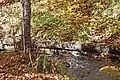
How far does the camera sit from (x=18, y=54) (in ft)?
31.0

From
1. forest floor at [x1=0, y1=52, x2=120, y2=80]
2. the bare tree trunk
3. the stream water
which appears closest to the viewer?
forest floor at [x1=0, y1=52, x2=120, y2=80]

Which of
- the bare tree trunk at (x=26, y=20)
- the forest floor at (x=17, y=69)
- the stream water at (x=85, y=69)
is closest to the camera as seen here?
the forest floor at (x=17, y=69)

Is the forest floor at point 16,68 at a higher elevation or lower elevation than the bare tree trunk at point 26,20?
lower

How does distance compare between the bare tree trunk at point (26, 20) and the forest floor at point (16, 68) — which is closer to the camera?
the forest floor at point (16, 68)

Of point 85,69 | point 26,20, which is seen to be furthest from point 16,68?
point 85,69

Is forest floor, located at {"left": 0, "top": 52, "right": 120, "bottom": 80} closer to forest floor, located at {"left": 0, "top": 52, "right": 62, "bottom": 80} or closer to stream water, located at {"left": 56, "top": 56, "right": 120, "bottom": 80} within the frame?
forest floor, located at {"left": 0, "top": 52, "right": 62, "bottom": 80}

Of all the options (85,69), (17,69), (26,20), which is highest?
(26,20)

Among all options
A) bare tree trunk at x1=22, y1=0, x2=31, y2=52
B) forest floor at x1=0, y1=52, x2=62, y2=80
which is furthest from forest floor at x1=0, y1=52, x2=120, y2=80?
bare tree trunk at x1=22, y1=0, x2=31, y2=52

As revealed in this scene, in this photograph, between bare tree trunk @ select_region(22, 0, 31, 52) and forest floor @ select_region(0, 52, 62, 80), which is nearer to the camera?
forest floor @ select_region(0, 52, 62, 80)

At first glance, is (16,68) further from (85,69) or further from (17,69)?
(85,69)

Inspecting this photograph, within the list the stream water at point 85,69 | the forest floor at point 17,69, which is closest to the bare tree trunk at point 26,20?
the forest floor at point 17,69

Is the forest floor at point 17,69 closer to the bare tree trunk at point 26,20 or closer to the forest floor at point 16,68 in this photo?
the forest floor at point 16,68

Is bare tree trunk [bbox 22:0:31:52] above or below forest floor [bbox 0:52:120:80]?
above

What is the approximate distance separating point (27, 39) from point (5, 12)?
17.3 ft
